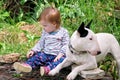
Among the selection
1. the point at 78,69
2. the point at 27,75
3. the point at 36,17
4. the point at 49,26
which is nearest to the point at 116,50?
the point at 78,69

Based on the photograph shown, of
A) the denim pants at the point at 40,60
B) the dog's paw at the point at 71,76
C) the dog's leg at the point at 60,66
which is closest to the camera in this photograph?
the dog's paw at the point at 71,76

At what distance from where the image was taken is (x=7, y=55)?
5.78 m

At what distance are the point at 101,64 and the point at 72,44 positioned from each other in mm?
1087

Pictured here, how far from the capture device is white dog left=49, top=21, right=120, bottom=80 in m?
4.68

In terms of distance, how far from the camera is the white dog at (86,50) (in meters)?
4.68

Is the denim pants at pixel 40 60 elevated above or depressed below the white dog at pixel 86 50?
below

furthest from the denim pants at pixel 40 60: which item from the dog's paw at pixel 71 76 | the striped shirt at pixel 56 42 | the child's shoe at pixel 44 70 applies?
the dog's paw at pixel 71 76

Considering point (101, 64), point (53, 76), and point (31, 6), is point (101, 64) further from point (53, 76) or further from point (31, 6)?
point (31, 6)

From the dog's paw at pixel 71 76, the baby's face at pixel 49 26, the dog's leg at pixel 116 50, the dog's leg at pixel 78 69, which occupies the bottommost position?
the dog's paw at pixel 71 76

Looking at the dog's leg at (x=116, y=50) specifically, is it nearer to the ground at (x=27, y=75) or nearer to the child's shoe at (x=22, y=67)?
the ground at (x=27, y=75)

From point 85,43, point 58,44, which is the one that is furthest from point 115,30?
point 85,43

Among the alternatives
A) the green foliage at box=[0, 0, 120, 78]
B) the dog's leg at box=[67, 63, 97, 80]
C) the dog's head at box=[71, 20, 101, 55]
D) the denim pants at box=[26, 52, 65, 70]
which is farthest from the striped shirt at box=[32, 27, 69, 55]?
the green foliage at box=[0, 0, 120, 78]

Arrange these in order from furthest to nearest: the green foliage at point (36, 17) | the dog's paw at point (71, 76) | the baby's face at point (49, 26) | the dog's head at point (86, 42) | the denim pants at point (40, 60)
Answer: the green foliage at point (36, 17)
the denim pants at point (40, 60)
the baby's face at point (49, 26)
the dog's paw at point (71, 76)
the dog's head at point (86, 42)

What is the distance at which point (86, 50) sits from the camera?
4734mm
